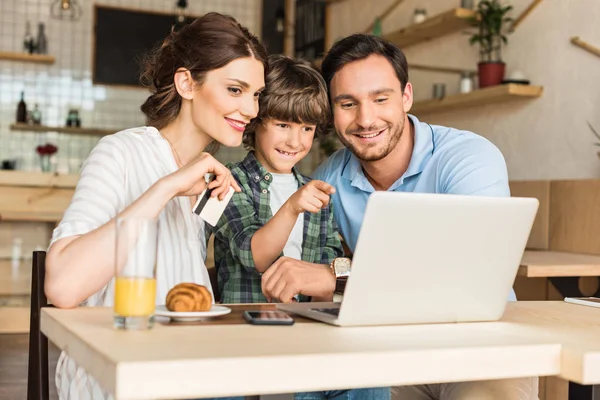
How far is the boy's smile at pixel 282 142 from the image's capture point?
6.97ft

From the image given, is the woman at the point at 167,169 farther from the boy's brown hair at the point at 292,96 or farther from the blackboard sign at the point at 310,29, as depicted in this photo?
the blackboard sign at the point at 310,29

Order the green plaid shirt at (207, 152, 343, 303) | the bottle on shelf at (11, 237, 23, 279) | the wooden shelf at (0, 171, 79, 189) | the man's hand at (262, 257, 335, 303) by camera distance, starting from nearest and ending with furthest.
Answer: the man's hand at (262, 257, 335, 303) → the green plaid shirt at (207, 152, 343, 303) → the wooden shelf at (0, 171, 79, 189) → the bottle on shelf at (11, 237, 23, 279)

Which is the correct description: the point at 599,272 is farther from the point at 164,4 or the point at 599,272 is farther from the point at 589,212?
the point at 164,4

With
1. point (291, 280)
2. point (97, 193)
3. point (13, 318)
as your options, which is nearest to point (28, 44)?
point (13, 318)

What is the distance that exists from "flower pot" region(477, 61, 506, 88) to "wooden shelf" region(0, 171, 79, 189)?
8.91 ft

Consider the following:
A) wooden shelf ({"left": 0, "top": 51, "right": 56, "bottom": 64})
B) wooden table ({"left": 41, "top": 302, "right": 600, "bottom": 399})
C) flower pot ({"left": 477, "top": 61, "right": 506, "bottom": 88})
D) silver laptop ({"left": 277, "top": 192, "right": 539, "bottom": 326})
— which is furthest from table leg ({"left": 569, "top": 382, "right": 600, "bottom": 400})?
wooden shelf ({"left": 0, "top": 51, "right": 56, "bottom": 64})

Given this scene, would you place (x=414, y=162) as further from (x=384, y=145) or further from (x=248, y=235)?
(x=248, y=235)

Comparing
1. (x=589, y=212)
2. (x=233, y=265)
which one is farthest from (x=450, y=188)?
(x=589, y=212)

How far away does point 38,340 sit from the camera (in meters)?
1.53

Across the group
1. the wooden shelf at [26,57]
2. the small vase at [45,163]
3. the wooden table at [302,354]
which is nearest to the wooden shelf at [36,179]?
the small vase at [45,163]

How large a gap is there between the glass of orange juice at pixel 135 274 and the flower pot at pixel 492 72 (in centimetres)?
356

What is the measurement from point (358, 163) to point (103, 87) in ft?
17.1

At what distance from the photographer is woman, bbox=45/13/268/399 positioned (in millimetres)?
1388

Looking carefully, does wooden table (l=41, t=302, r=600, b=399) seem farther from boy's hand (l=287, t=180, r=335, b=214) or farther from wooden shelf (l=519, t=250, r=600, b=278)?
wooden shelf (l=519, t=250, r=600, b=278)
